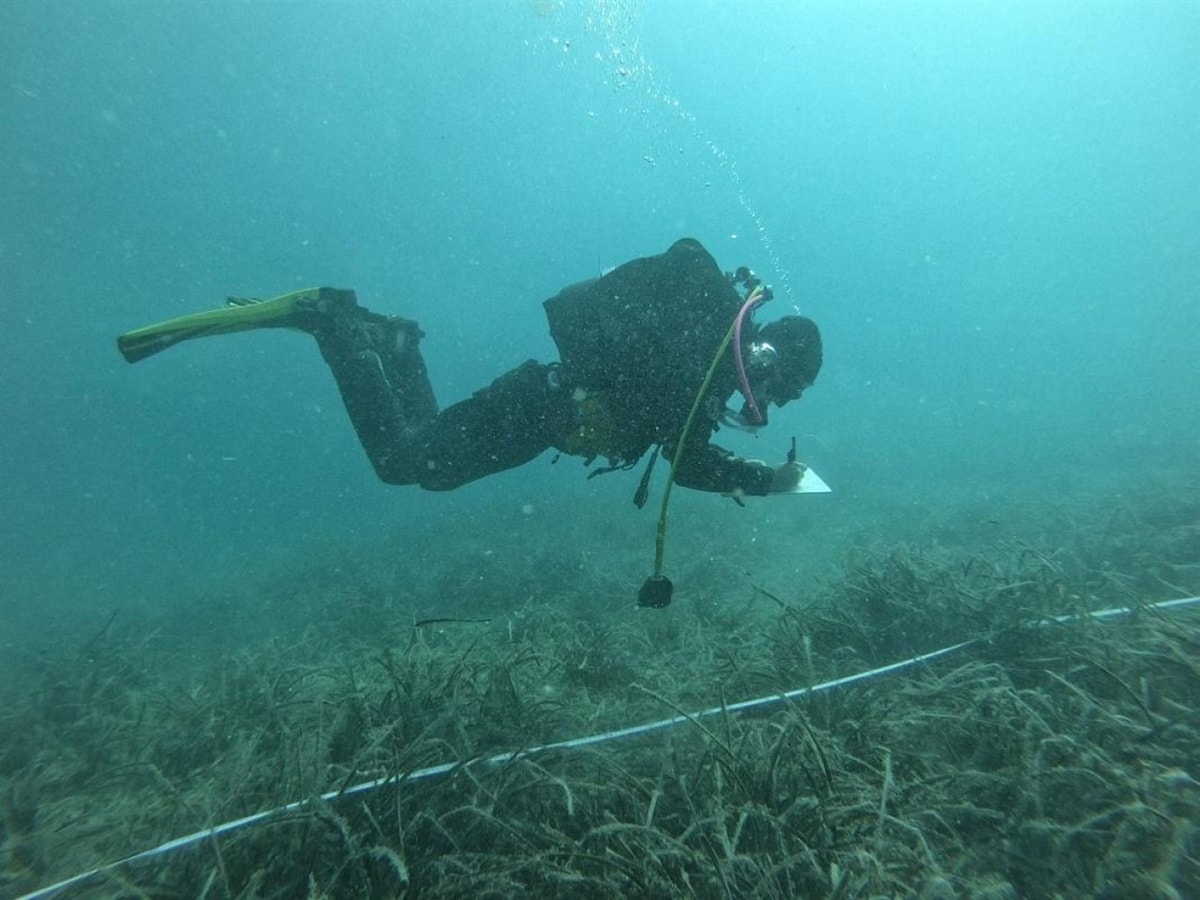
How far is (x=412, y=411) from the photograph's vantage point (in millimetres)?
5477

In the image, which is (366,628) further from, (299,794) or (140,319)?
(140,319)

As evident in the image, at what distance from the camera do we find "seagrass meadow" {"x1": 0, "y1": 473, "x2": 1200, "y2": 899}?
1693 mm

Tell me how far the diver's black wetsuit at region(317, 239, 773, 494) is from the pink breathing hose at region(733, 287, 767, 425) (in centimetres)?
18

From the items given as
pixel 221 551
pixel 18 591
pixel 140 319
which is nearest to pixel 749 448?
pixel 221 551

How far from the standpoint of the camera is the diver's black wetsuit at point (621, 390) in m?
3.64

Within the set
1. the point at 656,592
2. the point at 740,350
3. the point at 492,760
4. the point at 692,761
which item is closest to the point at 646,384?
the point at 740,350

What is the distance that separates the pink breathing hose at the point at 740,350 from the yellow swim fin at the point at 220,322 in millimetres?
4056

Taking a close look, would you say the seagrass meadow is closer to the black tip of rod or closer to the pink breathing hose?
the black tip of rod

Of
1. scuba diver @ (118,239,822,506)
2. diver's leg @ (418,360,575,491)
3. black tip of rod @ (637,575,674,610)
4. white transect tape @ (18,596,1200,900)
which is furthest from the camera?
diver's leg @ (418,360,575,491)

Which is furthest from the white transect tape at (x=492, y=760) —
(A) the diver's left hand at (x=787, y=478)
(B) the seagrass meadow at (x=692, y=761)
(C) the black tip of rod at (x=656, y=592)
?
(A) the diver's left hand at (x=787, y=478)

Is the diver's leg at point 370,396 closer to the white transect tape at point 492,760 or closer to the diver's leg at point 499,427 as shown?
the diver's leg at point 499,427

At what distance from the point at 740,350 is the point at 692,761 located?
2.38 m

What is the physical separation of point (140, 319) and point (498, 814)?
79456 mm

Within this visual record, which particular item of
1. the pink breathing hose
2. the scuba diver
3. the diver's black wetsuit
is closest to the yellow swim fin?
the scuba diver
